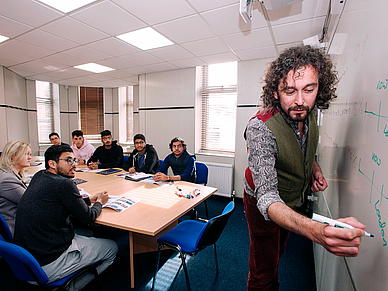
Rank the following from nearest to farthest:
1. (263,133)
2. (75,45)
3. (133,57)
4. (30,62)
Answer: (263,133)
(75,45)
(133,57)
(30,62)

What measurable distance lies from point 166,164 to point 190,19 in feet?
7.21

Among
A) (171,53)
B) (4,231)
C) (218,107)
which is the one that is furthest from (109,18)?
(218,107)

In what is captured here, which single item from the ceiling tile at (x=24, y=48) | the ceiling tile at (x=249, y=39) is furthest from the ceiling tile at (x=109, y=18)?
the ceiling tile at (x=24, y=48)

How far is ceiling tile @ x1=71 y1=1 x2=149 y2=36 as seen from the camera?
2.33 meters

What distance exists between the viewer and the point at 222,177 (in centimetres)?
450

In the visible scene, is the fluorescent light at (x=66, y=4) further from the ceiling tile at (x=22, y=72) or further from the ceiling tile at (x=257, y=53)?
the ceiling tile at (x=22, y=72)

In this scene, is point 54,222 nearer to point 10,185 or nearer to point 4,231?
point 4,231

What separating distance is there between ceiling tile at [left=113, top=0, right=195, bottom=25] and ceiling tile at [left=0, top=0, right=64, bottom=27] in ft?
3.02

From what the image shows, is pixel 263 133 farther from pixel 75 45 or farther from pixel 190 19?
pixel 75 45

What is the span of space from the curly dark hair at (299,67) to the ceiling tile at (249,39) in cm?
225

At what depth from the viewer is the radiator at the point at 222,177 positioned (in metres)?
4.44

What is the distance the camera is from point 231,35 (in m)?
3.01

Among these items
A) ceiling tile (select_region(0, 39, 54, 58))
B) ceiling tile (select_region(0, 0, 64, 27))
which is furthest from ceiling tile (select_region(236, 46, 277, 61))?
ceiling tile (select_region(0, 39, 54, 58))

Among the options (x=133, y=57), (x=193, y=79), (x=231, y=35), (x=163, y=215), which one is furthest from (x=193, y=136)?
(x=163, y=215)
